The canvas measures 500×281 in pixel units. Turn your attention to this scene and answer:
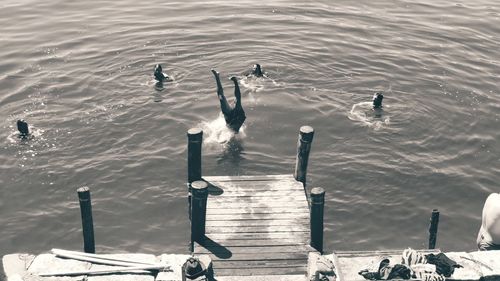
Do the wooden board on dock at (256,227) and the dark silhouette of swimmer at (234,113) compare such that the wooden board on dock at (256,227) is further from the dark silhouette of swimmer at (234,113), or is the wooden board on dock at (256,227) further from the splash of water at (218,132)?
the splash of water at (218,132)

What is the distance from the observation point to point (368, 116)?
3031 cm

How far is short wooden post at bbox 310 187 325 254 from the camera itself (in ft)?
55.9

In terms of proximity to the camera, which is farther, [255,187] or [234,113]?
[234,113]

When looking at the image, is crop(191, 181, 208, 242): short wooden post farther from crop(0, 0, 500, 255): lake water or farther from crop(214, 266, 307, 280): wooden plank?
crop(0, 0, 500, 255): lake water

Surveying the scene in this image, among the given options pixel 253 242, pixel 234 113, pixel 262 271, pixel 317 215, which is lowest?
pixel 262 271

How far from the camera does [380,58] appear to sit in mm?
37156

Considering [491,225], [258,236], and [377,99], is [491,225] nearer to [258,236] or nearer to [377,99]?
[258,236]

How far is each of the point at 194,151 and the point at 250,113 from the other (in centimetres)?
1108

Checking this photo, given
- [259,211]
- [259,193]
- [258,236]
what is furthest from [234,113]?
[258,236]

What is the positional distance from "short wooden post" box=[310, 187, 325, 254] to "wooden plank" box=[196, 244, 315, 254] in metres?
0.26

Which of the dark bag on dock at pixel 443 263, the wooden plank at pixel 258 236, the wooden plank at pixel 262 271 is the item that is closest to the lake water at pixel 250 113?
the wooden plank at pixel 258 236

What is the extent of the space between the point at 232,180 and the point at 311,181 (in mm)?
5420

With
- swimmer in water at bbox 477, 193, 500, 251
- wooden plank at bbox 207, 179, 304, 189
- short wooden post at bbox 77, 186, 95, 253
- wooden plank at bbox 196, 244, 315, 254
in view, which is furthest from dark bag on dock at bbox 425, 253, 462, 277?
short wooden post at bbox 77, 186, 95, 253

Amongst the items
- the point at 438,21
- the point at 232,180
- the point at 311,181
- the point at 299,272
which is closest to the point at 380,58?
the point at 438,21
